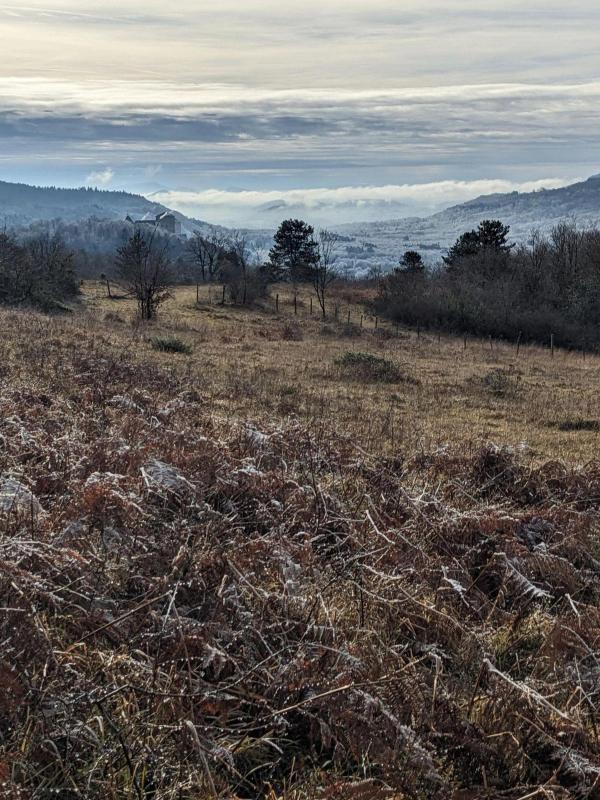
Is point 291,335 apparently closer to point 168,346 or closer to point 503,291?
point 168,346

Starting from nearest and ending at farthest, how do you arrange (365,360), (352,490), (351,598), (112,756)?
1. (112,756)
2. (351,598)
3. (352,490)
4. (365,360)

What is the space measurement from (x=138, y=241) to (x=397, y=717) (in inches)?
1567

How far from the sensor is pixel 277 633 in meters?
3.05

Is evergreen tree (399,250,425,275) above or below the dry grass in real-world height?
above

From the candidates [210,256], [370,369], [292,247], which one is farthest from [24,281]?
[210,256]

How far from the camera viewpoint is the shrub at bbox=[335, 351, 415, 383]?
58.1 ft

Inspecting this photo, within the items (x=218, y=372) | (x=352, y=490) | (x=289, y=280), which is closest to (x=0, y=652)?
(x=352, y=490)

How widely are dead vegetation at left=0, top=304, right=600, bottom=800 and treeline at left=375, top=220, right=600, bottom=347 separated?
36.5 meters

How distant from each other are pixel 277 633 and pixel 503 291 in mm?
47322

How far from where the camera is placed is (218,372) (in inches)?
608

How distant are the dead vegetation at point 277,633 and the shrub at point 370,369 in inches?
474

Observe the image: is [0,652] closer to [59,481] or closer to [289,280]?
[59,481]

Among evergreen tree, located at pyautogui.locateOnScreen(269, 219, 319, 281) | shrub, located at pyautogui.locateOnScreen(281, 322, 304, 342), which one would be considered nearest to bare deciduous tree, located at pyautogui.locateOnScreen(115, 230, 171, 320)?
shrub, located at pyautogui.locateOnScreen(281, 322, 304, 342)

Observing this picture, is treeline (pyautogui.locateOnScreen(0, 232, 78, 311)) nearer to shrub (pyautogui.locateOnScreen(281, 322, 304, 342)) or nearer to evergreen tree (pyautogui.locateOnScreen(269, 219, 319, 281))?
shrub (pyautogui.locateOnScreen(281, 322, 304, 342))
